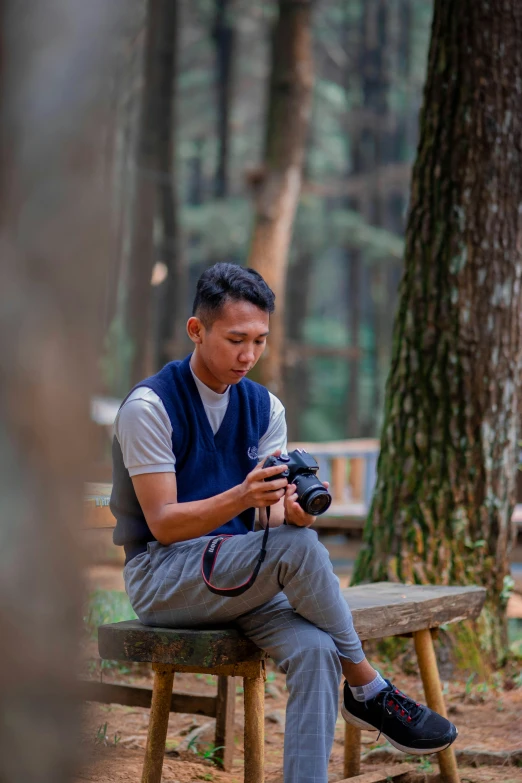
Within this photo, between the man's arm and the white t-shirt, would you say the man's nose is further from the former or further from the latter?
the man's arm

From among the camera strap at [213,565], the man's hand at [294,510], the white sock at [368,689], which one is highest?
the man's hand at [294,510]

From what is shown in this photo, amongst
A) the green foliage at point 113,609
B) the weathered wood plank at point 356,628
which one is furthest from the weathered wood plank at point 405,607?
the green foliage at point 113,609

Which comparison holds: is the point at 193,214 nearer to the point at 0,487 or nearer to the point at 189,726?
the point at 189,726

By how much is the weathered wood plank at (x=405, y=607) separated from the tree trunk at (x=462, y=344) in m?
1.15

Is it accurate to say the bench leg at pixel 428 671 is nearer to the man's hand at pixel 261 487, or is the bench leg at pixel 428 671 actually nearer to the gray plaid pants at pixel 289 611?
the gray plaid pants at pixel 289 611

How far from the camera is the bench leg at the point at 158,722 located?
9.36ft

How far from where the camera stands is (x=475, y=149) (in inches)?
203

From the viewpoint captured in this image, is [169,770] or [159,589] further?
[169,770]

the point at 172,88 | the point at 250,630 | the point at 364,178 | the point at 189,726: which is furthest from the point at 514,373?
the point at 364,178

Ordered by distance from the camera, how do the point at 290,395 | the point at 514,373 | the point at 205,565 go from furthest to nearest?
the point at 290,395
the point at 514,373
the point at 205,565

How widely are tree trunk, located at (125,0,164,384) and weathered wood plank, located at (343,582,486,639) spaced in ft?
39.8

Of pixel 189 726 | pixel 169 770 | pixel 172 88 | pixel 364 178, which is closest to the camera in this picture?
pixel 169 770

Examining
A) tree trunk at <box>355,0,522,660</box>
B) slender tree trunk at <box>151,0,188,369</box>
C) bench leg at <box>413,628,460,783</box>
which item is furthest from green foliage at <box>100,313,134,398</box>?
bench leg at <box>413,628,460,783</box>

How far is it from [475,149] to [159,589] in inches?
132
